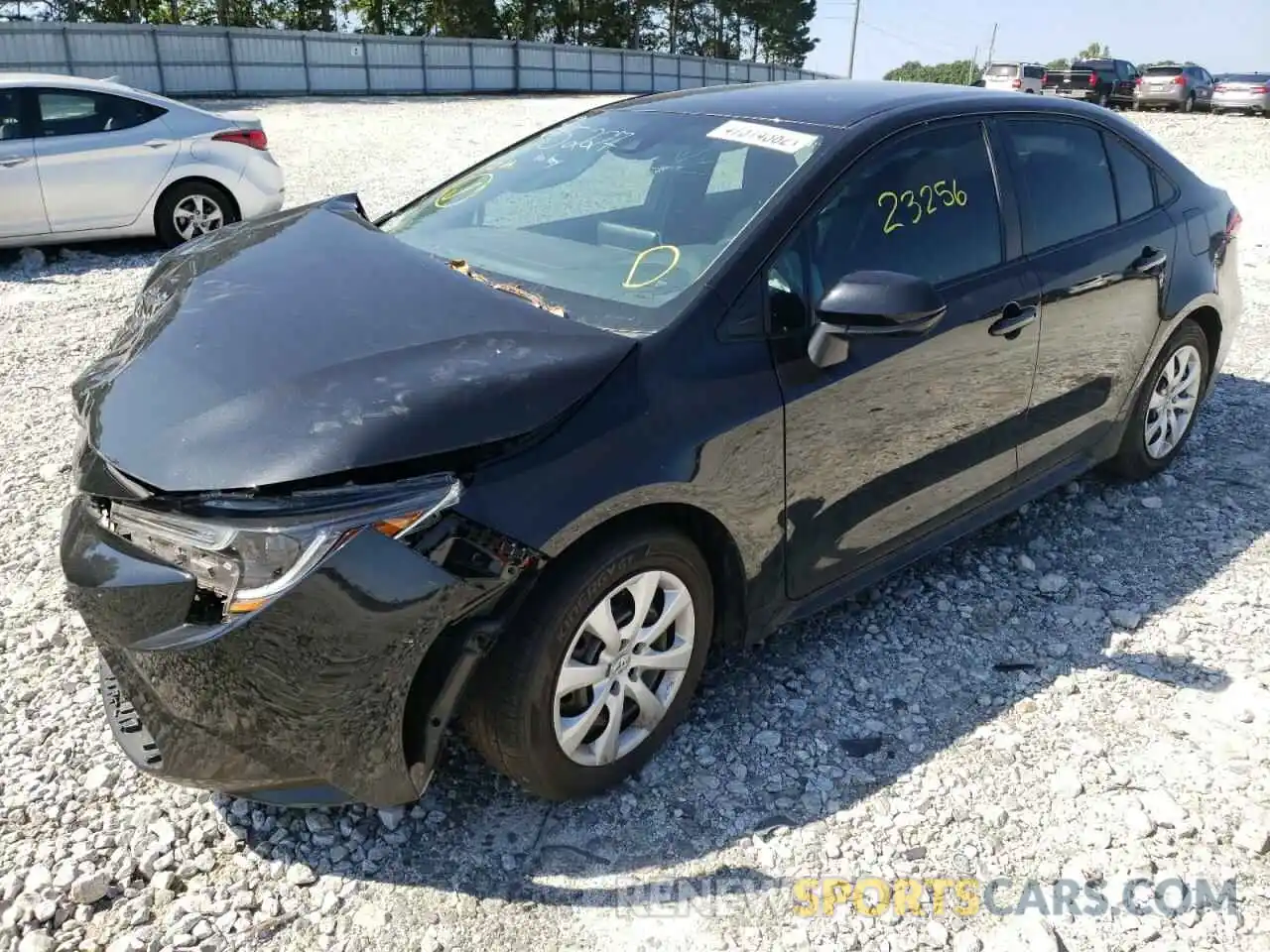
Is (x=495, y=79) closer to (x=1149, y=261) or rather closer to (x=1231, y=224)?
(x=1231, y=224)

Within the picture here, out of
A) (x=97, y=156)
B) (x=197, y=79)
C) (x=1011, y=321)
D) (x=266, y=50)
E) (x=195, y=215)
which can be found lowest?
(x=195, y=215)

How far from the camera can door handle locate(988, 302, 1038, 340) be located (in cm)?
330

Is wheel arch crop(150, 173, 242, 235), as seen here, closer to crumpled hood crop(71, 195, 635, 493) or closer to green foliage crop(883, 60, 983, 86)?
crumpled hood crop(71, 195, 635, 493)

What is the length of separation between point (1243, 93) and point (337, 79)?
24.5 m

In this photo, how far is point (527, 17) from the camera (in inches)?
1843

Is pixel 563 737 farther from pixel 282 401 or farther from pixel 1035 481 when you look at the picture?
pixel 1035 481

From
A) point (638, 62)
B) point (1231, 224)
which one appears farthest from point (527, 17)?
point (1231, 224)

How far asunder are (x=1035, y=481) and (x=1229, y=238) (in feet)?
5.88

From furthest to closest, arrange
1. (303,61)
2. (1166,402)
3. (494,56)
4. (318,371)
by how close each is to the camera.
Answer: (494,56), (303,61), (1166,402), (318,371)

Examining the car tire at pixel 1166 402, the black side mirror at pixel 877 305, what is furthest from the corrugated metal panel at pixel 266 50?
the black side mirror at pixel 877 305

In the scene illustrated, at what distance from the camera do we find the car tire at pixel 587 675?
7.57ft

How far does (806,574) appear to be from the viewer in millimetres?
2934

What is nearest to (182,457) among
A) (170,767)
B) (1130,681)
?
(170,767)

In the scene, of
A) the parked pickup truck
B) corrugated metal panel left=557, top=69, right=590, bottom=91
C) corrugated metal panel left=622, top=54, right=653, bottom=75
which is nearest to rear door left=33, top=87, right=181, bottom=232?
corrugated metal panel left=557, top=69, right=590, bottom=91
